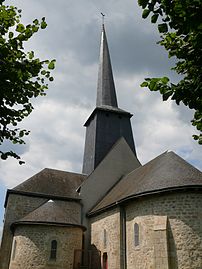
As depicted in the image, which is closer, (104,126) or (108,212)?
(108,212)

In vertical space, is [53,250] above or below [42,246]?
below

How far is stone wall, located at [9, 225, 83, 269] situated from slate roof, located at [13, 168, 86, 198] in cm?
347

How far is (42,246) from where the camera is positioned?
14328 millimetres

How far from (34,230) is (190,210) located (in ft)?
26.4

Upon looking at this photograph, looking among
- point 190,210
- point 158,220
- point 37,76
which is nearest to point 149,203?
point 158,220

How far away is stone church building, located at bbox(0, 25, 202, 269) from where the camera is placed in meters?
11.2

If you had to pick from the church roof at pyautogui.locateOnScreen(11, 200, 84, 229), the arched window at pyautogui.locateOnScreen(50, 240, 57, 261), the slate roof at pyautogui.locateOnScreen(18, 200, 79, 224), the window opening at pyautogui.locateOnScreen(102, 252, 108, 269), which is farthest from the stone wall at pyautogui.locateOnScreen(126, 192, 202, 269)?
the slate roof at pyautogui.locateOnScreen(18, 200, 79, 224)

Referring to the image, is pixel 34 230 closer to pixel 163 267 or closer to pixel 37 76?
pixel 163 267

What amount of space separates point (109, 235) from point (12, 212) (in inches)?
252

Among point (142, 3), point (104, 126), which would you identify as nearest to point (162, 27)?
point (142, 3)

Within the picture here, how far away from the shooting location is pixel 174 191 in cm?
1168

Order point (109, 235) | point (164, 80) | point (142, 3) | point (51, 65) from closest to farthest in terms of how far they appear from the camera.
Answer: point (142, 3) → point (164, 80) → point (51, 65) → point (109, 235)

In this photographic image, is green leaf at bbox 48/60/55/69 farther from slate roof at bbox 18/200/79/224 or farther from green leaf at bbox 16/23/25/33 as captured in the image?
slate roof at bbox 18/200/79/224

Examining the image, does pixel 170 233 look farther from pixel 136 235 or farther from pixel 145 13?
pixel 145 13
